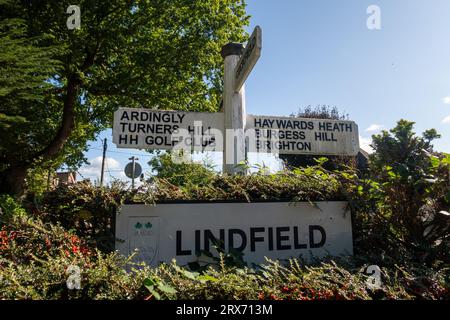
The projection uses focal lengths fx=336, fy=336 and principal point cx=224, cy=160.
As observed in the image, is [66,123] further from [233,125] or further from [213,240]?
[213,240]

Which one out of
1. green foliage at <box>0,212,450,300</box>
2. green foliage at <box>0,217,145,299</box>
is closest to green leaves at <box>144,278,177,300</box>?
green foliage at <box>0,212,450,300</box>

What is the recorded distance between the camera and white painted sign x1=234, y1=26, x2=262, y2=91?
12.8 feet

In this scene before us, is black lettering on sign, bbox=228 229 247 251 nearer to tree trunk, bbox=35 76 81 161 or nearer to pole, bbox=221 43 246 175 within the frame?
pole, bbox=221 43 246 175

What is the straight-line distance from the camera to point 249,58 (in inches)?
163

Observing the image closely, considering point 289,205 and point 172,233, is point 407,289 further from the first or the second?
point 172,233

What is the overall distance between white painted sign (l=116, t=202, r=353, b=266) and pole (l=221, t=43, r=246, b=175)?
1.00 meters

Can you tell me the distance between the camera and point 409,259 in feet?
10.1

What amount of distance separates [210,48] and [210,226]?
9346 millimetres

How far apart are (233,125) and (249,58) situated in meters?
0.92

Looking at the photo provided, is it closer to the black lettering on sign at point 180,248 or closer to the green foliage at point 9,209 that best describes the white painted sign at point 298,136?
the black lettering on sign at point 180,248

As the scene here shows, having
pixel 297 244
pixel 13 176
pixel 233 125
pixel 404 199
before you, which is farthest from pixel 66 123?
pixel 404 199

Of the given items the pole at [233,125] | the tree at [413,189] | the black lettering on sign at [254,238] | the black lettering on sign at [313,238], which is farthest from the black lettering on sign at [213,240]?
the tree at [413,189]
